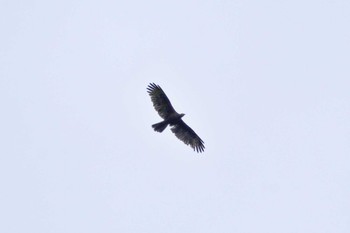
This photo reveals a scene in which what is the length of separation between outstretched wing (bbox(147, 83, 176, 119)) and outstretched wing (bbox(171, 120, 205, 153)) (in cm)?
113

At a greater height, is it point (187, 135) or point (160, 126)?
point (187, 135)

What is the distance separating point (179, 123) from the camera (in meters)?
54.5

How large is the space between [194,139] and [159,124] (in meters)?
3.23

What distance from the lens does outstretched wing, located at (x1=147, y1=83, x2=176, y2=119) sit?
5344cm

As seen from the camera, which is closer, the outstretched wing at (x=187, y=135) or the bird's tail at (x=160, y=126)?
the bird's tail at (x=160, y=126)

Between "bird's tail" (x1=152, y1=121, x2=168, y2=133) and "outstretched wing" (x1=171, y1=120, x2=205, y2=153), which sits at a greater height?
"outstretched wing" (x1=171, y1=120, x2=205, y2=153)

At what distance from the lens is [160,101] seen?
176ft

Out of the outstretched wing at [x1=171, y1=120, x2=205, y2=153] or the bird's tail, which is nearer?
the bird's tail

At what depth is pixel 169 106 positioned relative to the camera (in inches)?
2111

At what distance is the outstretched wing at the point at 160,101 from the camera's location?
53.4 meters

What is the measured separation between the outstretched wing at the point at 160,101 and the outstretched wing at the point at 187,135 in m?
1.13

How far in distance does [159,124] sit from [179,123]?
1632 millimetres

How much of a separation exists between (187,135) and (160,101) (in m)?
2.96

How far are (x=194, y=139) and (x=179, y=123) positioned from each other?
1.74 meters
